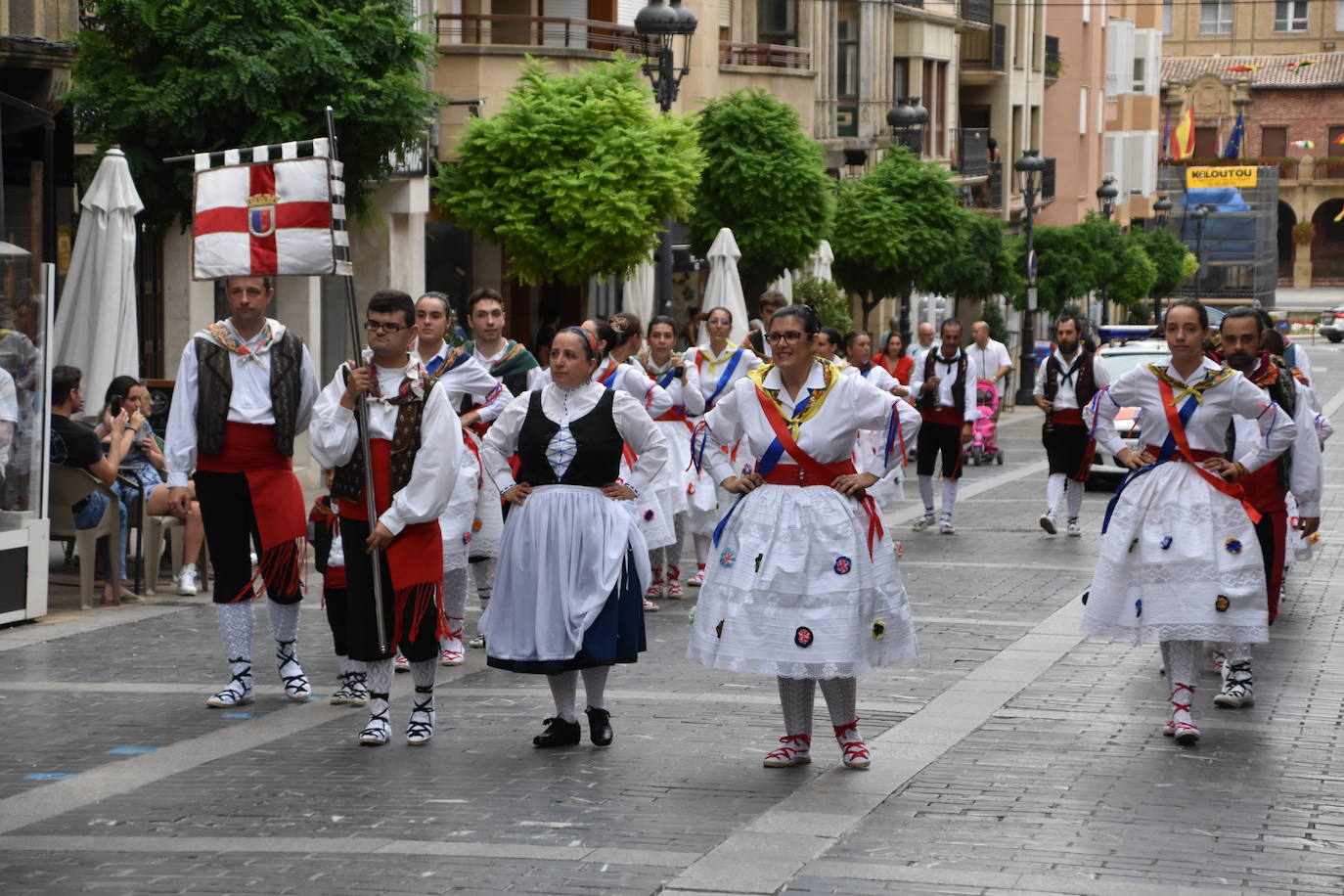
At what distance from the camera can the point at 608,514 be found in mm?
9156

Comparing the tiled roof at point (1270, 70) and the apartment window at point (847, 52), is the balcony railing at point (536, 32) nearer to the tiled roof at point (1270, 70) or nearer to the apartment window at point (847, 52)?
the apartment window at point (847, 52)

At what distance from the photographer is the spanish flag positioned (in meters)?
93.8

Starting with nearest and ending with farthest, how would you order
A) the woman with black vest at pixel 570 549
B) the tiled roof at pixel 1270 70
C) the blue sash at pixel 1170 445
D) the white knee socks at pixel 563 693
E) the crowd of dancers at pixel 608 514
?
1. the crowd of dancers at pixel 608 514
2. the woman with black vest at pixel 570 549
3. the white knee socks at pixel 563 693
4. the blue sash at pixel 1170 445
5. the tiled roof at pixel 1270 70

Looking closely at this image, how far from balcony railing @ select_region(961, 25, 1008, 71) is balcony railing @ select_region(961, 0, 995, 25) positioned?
0.45 m

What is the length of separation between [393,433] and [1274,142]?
348 feet

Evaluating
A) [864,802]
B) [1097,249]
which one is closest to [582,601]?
[864,802]

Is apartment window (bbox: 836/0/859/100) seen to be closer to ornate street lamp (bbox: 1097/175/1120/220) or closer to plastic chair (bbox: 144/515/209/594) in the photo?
ornate street lamp (bbox: 1097/175/1120/220)

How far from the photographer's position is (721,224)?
101 feet

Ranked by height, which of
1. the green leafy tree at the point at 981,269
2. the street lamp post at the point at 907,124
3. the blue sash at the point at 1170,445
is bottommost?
the blue sash at the point at 1170,445

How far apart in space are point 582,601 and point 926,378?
35.0ft

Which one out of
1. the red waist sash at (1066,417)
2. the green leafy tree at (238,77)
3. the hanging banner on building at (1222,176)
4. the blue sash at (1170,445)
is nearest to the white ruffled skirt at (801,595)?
the blue sash at (1170,445)

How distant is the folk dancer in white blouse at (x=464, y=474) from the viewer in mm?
10867

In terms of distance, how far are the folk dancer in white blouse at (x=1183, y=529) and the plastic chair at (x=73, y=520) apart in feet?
21.5

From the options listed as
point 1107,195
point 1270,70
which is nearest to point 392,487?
point 1107,195
